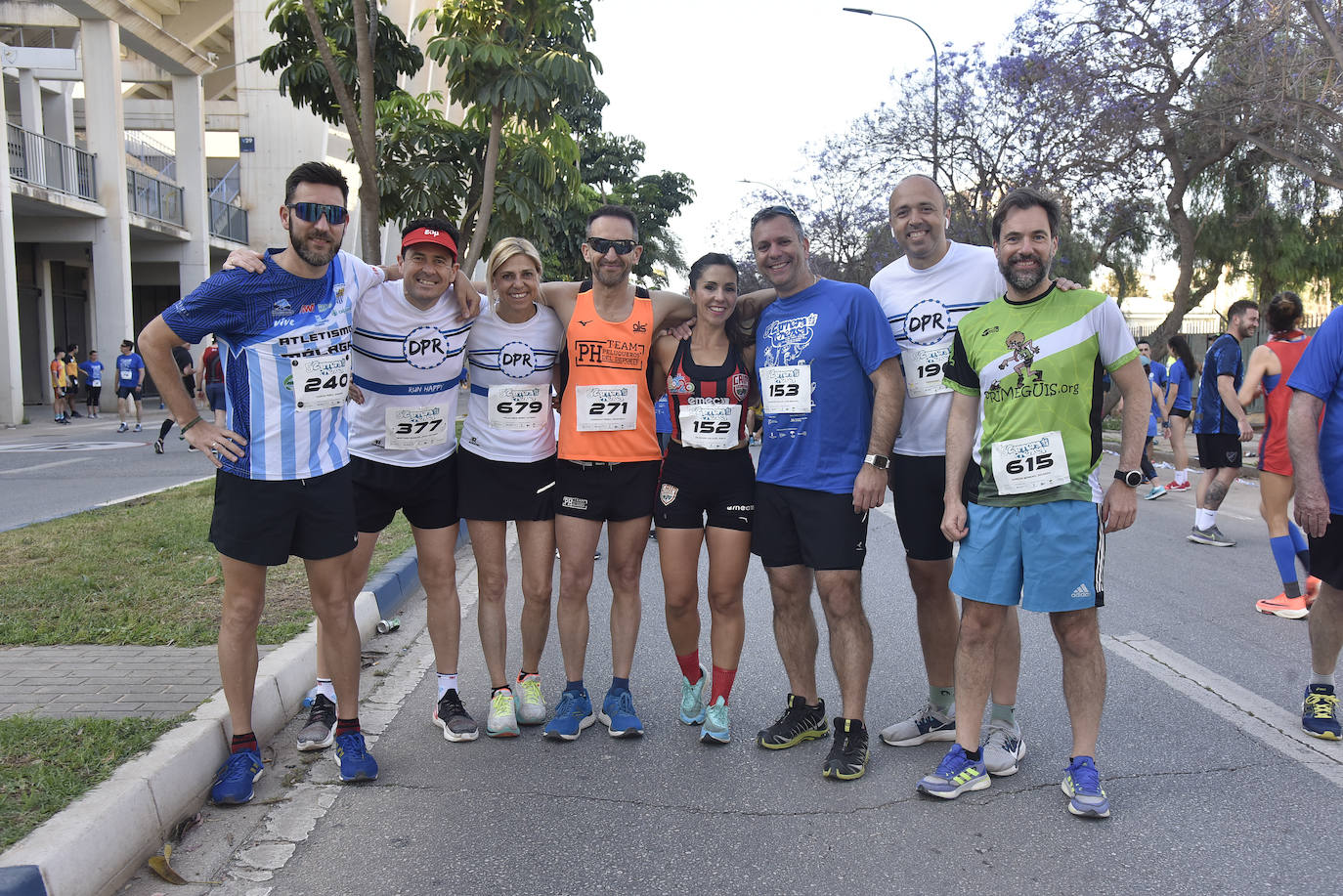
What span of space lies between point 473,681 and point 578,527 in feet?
3.94

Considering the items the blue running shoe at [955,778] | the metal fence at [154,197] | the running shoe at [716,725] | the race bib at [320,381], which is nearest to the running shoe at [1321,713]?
the blue running shoe at [955,778]

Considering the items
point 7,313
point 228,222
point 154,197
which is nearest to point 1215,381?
point 7,313

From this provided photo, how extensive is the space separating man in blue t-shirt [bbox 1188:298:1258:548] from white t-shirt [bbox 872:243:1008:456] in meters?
5.04

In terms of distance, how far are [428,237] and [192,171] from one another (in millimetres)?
29908

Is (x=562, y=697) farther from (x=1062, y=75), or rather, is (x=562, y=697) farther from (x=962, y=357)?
(x=1062, y=75)

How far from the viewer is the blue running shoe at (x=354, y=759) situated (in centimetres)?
371

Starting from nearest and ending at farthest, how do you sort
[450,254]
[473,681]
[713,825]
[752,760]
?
[713,825], [752,760], [450,254], [473,681]

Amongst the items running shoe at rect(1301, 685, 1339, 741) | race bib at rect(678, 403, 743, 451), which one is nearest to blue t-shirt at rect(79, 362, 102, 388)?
race bib at rect(678, 403, 743, 451)

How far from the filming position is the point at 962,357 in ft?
12.2

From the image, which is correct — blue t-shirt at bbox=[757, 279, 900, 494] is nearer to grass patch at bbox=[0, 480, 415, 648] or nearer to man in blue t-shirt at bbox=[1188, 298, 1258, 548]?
grass patch at bbox=[0, 480, 415, 648]

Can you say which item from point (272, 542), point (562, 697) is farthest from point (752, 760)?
point (272, 542)

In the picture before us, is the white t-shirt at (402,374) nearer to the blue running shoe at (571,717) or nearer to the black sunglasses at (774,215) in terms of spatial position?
the blue running shoe at (571,717)

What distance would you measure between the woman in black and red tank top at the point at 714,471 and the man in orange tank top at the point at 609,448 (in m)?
0.14

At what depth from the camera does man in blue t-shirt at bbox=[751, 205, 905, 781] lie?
12.8 ft
